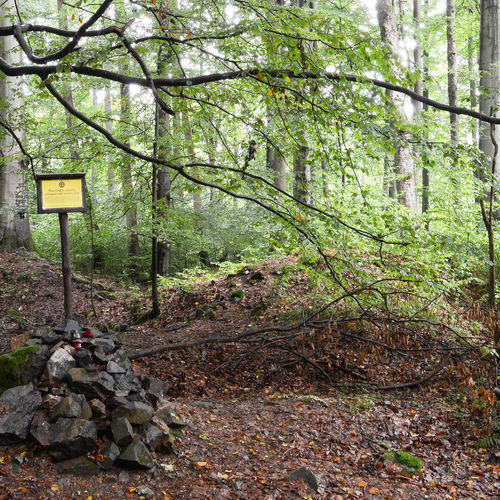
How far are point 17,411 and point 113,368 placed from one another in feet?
2.87

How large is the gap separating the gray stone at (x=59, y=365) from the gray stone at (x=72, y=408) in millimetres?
359

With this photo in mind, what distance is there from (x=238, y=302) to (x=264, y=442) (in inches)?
181

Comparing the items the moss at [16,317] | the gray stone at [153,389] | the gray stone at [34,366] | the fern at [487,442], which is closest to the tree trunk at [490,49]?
the fern at [487,442]

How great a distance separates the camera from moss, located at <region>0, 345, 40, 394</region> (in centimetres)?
406

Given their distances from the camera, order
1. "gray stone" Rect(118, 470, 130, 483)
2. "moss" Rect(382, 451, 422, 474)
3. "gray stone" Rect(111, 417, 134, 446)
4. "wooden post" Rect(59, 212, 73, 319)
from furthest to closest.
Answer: "wooden post" Rect(59, 212, 73, 319)
"moss" Rect(382, 451, 422, 474)
"gray stone" Rect(111, 417, 134, 446)
"gray stone" Rect(118, 470, 130, 483)

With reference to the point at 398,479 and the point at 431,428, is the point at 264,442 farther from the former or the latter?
the point at 431,428

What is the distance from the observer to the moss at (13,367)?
406 cm

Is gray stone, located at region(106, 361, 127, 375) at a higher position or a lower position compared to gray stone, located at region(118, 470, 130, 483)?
higher

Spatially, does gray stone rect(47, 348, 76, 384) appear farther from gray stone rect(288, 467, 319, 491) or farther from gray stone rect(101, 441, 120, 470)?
gray stone rect(288, 467, 319, 491)

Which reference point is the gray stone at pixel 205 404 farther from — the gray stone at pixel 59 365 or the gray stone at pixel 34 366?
the gray stone at pixel 34 366

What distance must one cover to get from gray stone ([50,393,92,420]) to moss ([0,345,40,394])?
0.69 metres

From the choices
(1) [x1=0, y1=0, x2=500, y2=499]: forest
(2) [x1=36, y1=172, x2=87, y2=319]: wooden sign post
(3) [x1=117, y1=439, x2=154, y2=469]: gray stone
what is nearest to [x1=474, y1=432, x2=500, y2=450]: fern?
(1) [x1=0, y1=0, x2=500, y2=499]: forest

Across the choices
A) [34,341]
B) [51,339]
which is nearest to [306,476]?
[51,339]

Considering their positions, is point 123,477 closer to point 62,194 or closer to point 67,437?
point 67,437
